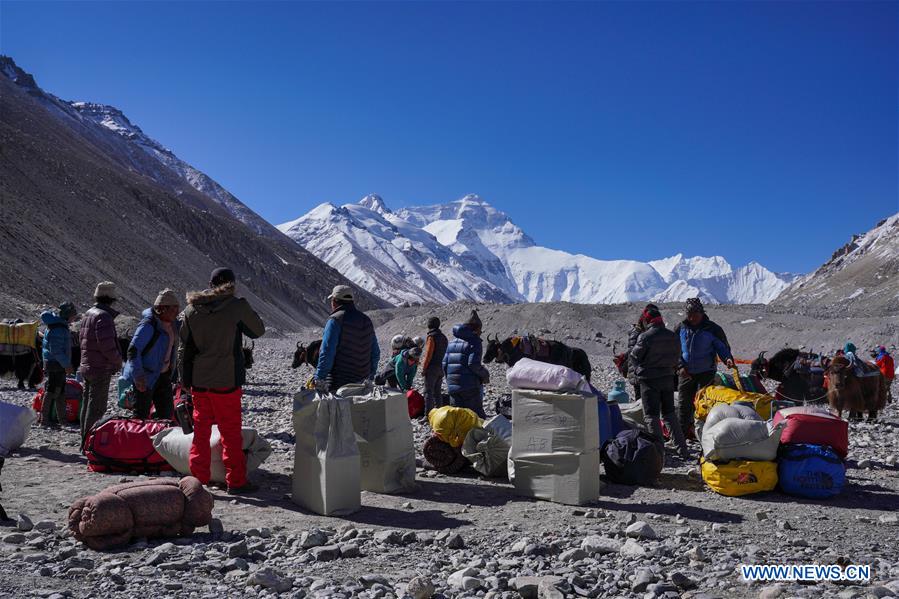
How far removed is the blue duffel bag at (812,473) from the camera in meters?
7.04

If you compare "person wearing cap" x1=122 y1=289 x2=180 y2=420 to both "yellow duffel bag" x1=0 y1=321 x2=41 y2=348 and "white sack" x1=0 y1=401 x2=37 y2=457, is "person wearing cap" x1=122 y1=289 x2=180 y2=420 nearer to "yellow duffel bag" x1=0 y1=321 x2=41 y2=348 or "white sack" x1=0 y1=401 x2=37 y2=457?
"white sack" x1=0 y1=401 x2=37 y2=457

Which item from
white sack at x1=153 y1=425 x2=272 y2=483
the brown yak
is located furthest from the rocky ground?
the brown yak

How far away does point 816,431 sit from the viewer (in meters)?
7.61

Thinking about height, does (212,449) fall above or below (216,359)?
below

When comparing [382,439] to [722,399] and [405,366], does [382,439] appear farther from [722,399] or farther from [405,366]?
[405,366]

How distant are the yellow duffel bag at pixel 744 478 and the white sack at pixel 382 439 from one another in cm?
287

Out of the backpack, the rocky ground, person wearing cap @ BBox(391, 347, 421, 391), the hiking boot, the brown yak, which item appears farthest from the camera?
person wearing cap @ BBox(391, 347, 421, 391)

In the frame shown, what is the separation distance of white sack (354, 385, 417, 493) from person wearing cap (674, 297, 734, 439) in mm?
3897

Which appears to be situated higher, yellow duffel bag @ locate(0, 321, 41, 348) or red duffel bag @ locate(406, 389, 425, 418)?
yellow duffel bag @ locate(0, 321, 41, 348)

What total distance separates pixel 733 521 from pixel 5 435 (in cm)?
572

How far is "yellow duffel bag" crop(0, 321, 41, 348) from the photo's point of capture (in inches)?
518

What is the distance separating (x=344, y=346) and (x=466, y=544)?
280cm

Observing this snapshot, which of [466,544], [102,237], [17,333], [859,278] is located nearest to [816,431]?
[466,544]

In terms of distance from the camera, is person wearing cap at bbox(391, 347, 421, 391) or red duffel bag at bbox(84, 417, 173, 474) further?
person wearing cap at bbox(391, 347, 421, 391)
